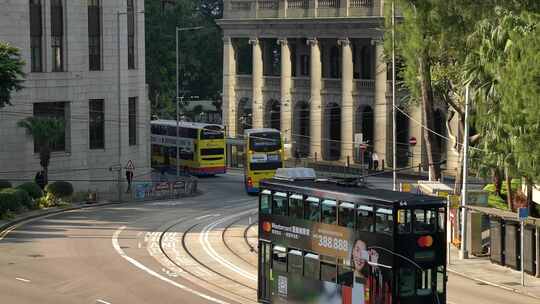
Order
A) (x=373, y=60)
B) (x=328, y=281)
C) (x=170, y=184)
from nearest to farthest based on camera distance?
(x=328, y=281)
(x=170, y=184)
(x=373, y=60)

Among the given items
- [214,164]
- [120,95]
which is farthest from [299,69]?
[120,95]

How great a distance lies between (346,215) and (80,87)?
1910 inches

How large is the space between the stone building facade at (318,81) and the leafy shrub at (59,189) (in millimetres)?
28696

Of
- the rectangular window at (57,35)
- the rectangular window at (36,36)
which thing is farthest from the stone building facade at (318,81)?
the rectangular window at (36,36)

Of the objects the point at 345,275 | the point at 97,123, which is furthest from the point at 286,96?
the point at 345,275

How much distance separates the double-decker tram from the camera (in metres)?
29.2

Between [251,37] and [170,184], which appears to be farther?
[251,37]

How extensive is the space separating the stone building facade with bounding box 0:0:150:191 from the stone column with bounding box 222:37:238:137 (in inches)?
882

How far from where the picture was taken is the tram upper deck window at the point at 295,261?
32906 mm

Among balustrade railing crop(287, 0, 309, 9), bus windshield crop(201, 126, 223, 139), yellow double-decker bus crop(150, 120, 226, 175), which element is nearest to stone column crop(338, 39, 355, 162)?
balustrade railing crop(287, 0, 309, 9)

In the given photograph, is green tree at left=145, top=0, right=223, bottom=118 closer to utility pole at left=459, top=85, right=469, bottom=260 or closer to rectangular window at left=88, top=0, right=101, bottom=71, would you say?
rectangular window at left=88, top=0, right=101, bottom=71

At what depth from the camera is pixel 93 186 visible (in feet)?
256

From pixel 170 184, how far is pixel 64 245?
27.5 m

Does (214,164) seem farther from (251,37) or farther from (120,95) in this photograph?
(251,37)
